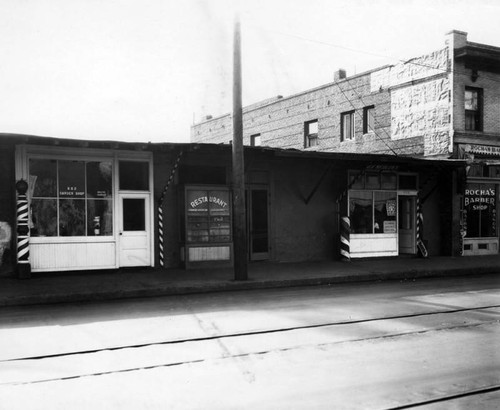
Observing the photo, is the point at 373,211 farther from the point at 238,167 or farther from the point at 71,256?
the point at 71,256

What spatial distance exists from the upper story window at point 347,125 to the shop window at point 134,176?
42.5 ft

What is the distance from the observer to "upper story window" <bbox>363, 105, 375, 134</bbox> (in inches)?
904

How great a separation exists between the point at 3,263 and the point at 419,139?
53.6 ft

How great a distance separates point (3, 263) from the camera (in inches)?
501

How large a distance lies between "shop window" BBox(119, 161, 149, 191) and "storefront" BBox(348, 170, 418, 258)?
742 centimetres

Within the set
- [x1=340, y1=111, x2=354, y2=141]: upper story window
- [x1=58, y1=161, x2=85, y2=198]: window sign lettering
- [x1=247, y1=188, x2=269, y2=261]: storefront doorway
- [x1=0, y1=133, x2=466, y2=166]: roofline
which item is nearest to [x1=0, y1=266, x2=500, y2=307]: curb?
[x1=247, y1=188, x2=269, y2=261]: storefront doorway

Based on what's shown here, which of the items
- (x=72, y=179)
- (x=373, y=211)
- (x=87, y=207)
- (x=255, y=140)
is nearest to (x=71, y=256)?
(x=87, y=207)

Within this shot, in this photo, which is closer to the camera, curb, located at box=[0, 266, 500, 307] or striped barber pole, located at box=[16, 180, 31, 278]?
curb, located at box=[0, 266, 500, 307]

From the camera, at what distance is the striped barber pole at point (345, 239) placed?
670 inches

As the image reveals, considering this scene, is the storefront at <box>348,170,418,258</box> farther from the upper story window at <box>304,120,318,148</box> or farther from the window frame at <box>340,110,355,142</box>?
the upper story window at <box>304,120,318,148</box>

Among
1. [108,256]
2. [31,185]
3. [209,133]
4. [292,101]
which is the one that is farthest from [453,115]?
[209,133]

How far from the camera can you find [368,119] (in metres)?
23.3

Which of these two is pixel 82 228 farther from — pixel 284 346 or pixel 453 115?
pixel 453 115

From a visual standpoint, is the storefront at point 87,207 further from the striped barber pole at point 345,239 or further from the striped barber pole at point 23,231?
the striped barber pole at point 345,239
